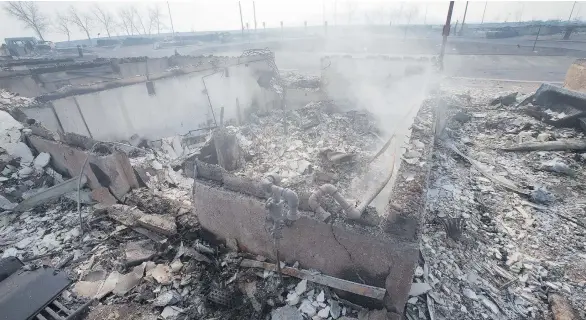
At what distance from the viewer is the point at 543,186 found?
548 centimetres

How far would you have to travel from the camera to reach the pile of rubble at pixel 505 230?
10.8 ft

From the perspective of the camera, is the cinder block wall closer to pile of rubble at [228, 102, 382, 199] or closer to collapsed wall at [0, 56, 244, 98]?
pile of rubble at [228, 102, 382, 199]

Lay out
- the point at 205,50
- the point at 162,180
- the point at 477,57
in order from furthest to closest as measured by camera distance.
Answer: the point at 205,50
the point at 477,57
the point at 162,180

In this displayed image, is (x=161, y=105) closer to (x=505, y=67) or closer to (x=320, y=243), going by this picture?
(x=320, y=243)

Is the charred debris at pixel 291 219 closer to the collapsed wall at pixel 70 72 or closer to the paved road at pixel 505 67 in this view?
the collapsed wall at pixel 70 72

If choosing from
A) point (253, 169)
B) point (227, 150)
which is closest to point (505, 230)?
point (253, 169)

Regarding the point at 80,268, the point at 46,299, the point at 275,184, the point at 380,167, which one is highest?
the point at 275,184

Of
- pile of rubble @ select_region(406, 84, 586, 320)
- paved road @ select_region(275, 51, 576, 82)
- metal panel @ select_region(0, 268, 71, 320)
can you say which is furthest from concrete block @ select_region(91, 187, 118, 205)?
paved road @ select_region(275, 51, 576, 82)

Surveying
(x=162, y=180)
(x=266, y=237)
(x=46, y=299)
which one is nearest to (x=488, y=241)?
(x=266, y=237)

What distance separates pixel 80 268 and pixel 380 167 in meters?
6.36

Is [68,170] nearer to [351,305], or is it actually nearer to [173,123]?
[173,123]

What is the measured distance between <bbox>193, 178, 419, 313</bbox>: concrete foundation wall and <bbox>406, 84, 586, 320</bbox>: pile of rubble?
0.77 metres

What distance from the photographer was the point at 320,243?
10.0 feet

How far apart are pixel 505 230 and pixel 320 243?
356 centimetres
